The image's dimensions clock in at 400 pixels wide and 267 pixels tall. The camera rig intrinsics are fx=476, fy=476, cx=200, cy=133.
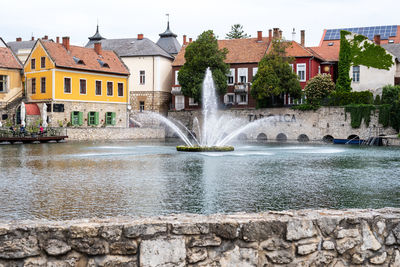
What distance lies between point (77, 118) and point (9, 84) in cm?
853

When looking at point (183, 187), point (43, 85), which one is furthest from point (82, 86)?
point (183, 187)

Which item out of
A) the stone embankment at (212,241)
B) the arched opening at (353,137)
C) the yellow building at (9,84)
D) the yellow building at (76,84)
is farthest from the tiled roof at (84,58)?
the stone embankment at (212,241)

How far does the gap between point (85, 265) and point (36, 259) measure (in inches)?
18.3

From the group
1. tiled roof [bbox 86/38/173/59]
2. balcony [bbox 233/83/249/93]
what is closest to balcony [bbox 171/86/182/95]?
tiled roof [bbox 86/38/173/59]

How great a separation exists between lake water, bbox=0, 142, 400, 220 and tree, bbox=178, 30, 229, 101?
111 ft

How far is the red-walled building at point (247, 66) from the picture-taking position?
56625 mm

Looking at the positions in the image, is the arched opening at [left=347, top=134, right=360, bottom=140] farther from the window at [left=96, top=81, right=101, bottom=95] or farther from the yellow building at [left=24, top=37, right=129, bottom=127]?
the window at [left=96, top=81, right=101, bottom=95]

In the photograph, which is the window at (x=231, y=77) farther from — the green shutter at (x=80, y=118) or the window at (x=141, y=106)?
the green shutter at (x=80, y=118)

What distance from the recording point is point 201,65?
56188mm

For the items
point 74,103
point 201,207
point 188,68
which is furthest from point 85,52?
point 201,207

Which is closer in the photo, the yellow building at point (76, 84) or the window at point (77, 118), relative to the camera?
the yellow building at point (76, 84)

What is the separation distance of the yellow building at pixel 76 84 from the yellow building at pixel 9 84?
4.18 ft

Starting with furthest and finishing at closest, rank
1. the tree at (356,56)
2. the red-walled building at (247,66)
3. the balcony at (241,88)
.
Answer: the balcony at (241,88) → the red-walled building at (247,66) → the tree at (356,56)

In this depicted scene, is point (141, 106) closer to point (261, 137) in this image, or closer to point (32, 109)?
point (32, 109)
